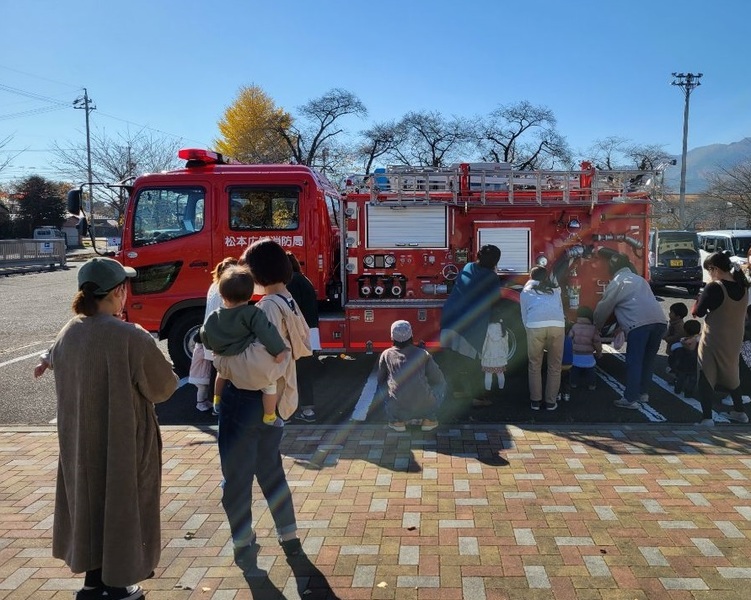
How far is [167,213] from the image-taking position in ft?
24.7

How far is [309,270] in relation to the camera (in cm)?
753

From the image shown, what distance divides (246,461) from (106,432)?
0.87m

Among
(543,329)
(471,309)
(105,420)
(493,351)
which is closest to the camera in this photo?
(105,420)

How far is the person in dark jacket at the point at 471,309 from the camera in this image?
255 inches

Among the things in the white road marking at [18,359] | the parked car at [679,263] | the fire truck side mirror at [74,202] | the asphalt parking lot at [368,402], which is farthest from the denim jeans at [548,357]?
the parked car at [679,263]

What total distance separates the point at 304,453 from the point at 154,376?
2718 mm

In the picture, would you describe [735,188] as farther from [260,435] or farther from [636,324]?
[260,435]

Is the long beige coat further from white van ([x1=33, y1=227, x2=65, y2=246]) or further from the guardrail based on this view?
white van ([x1=33, y1=227, x2=65, y2=246])

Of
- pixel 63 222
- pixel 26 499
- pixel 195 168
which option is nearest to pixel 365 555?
pixel 26 499

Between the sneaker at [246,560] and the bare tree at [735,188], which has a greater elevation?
the bare tree at [735,188]

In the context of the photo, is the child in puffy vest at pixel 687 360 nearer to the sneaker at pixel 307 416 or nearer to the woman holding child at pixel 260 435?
the sneaker at pixel 307 416

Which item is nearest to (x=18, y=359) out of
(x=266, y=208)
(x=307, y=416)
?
(x=266, y=208)

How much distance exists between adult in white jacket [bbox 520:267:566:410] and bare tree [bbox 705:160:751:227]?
33.3 m

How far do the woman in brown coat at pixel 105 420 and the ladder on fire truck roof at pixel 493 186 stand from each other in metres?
4.98
